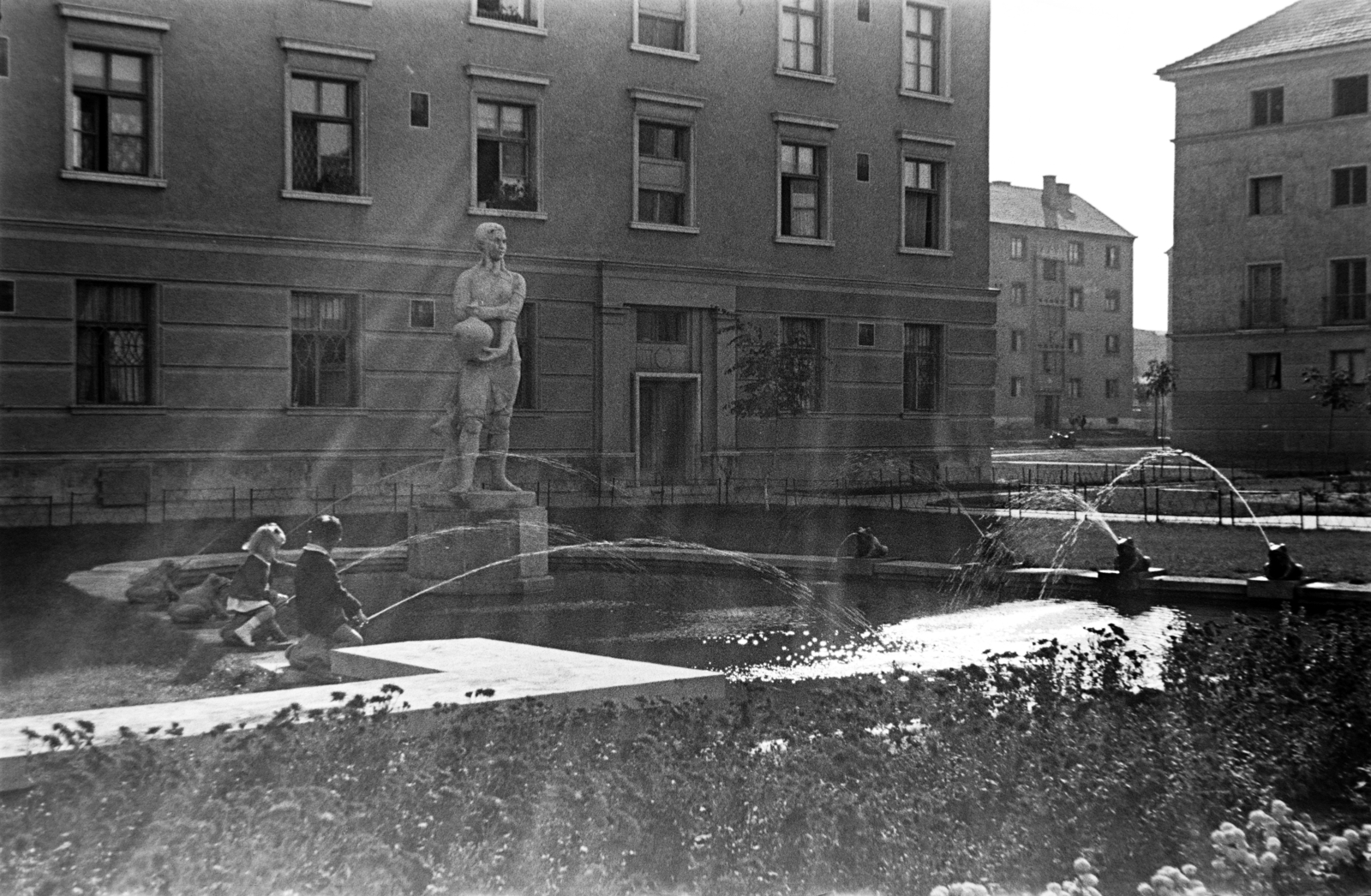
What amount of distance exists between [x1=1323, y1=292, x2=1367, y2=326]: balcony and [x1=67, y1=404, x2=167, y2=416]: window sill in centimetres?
4446

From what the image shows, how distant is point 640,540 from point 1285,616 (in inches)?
497

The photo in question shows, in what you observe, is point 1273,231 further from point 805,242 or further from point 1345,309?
point 805,242

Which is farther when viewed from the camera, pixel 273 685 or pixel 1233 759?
pixel 273 685

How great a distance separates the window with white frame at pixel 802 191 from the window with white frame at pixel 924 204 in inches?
113

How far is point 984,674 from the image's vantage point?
8586 mm

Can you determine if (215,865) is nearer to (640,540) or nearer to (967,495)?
(640,540)

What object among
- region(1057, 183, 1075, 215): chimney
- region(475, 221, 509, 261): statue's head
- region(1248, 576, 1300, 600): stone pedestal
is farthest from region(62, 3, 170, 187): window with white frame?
region(1057, 183, 1075, 215): chimney

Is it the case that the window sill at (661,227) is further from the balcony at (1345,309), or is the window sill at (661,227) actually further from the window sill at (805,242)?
the balcony at (1345,309)

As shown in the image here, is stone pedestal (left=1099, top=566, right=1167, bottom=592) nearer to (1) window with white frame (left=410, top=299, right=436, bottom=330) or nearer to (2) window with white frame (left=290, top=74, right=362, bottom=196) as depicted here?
(1) window with white frame (left=410, top=299, right=436, bottom=330)

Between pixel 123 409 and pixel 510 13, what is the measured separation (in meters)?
11.9

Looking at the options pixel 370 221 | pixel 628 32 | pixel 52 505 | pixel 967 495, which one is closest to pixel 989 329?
pixel 967 495

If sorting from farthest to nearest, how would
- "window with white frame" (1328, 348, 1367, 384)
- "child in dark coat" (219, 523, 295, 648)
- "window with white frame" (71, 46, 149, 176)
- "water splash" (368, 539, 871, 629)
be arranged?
"window with white frame" (1328, 348, 1367, 384) → "window with white frame" (71, 46, 149, 176) → "water splash" (368, 539, 871, 629) → "child in dark coat" (219, 523, 295, 648)

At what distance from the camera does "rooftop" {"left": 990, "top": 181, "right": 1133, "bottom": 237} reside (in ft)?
330

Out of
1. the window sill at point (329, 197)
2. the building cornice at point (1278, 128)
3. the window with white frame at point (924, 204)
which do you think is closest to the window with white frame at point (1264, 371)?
the building cornice at point (1278, 128)
